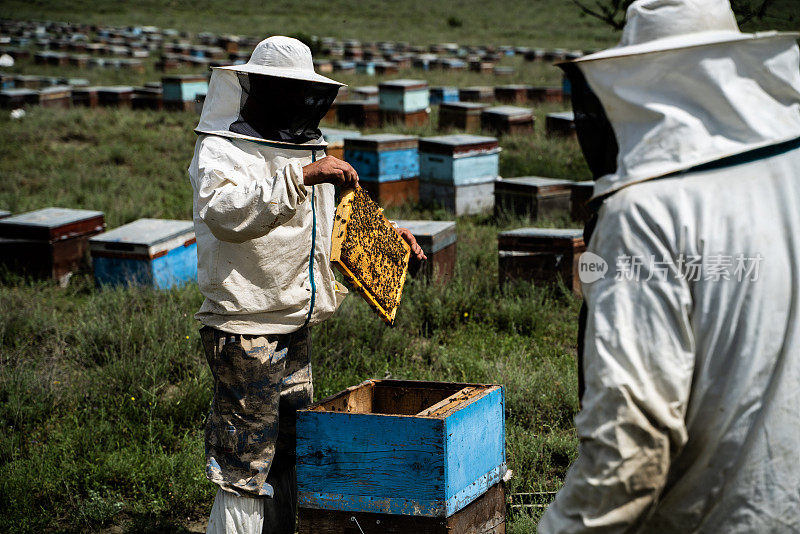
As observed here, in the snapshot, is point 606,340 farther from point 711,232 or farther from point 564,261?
point 564,261

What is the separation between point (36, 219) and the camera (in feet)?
22.6

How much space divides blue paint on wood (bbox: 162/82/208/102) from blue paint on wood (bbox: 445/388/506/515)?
39.3ft

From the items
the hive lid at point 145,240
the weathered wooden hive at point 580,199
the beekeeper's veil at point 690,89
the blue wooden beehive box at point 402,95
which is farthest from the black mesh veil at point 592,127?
the blue wooden beehive box at point 402,95

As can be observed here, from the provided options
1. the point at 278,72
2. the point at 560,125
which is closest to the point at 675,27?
the point at 278,72

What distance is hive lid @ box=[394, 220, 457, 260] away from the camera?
591 cm

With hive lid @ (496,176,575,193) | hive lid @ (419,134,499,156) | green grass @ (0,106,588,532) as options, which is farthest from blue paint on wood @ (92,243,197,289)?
hive lid @ (496,176,575,193)

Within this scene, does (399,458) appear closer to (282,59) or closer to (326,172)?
(326,172)

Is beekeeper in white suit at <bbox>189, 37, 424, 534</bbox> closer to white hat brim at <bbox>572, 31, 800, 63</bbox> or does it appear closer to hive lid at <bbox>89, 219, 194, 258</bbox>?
white hat brim at <bbox>572, 31, 800, 63</bbox>

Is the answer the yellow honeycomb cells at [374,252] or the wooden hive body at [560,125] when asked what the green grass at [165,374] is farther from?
the wooden hive body at [560,125]

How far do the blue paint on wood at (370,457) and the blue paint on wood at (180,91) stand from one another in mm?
11979

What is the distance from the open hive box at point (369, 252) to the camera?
281 cm

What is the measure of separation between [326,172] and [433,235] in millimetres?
3199

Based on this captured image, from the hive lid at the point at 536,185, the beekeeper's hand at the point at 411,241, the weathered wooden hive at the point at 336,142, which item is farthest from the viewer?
the weathered wooden hive at the point at 336,142

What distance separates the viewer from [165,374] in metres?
4.82
